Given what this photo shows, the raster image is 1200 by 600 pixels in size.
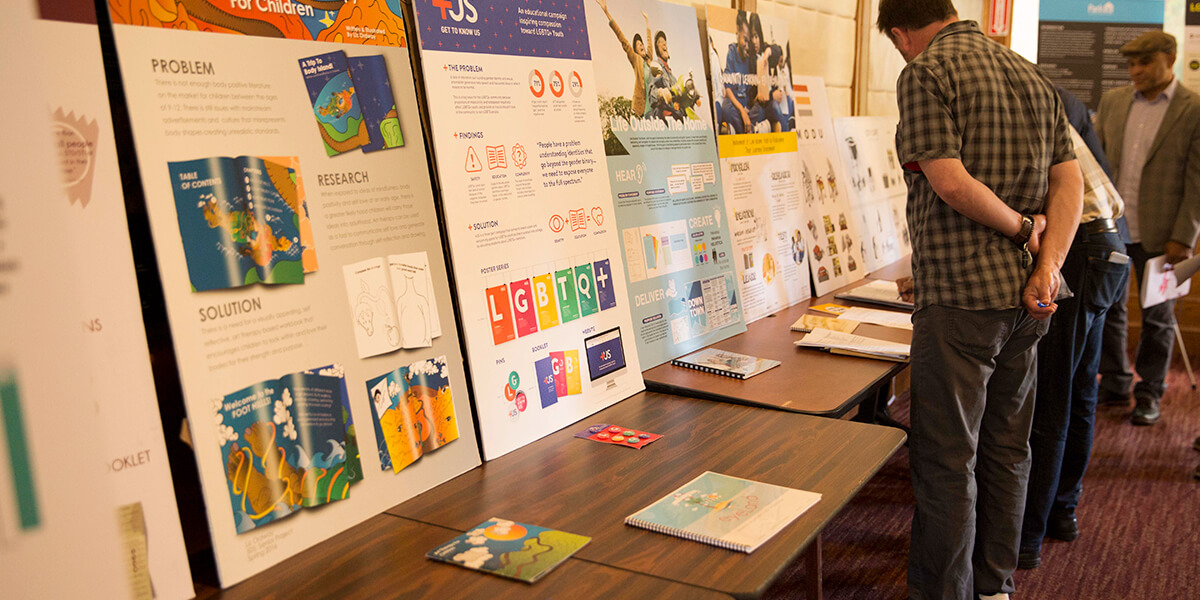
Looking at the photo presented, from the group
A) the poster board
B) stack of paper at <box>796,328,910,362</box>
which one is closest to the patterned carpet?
stack of paper at <box>796,328,910,362</box>

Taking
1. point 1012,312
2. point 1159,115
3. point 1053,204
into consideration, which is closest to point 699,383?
point 1012,312

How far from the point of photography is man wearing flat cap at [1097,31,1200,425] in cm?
390

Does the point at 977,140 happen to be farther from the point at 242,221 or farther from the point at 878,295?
the point at 242,221

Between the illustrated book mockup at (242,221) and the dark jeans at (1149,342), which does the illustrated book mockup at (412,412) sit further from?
the dark jeans at (1149,342)

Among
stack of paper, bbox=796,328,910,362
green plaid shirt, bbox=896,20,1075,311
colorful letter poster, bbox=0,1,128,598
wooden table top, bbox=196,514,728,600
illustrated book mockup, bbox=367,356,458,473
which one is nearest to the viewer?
colorful letter poster, bbox=0,1,128,598

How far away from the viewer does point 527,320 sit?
1.82 metres

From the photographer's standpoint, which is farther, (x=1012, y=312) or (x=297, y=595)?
(x=1012, y=312)

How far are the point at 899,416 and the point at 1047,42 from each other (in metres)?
3.32

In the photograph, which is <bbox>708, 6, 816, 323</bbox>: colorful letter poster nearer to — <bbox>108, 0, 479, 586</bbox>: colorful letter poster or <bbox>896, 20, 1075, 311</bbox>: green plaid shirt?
<bbox>896, 20, 1075, 311</bbox>: green plaid shirt

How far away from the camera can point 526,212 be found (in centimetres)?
185

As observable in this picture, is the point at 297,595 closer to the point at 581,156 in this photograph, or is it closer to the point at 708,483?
the point at 708,483

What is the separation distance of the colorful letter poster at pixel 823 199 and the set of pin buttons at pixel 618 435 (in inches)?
67.8

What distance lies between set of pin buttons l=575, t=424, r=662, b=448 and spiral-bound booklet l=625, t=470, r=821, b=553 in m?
0.23

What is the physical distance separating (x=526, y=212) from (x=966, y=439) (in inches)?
50.5
